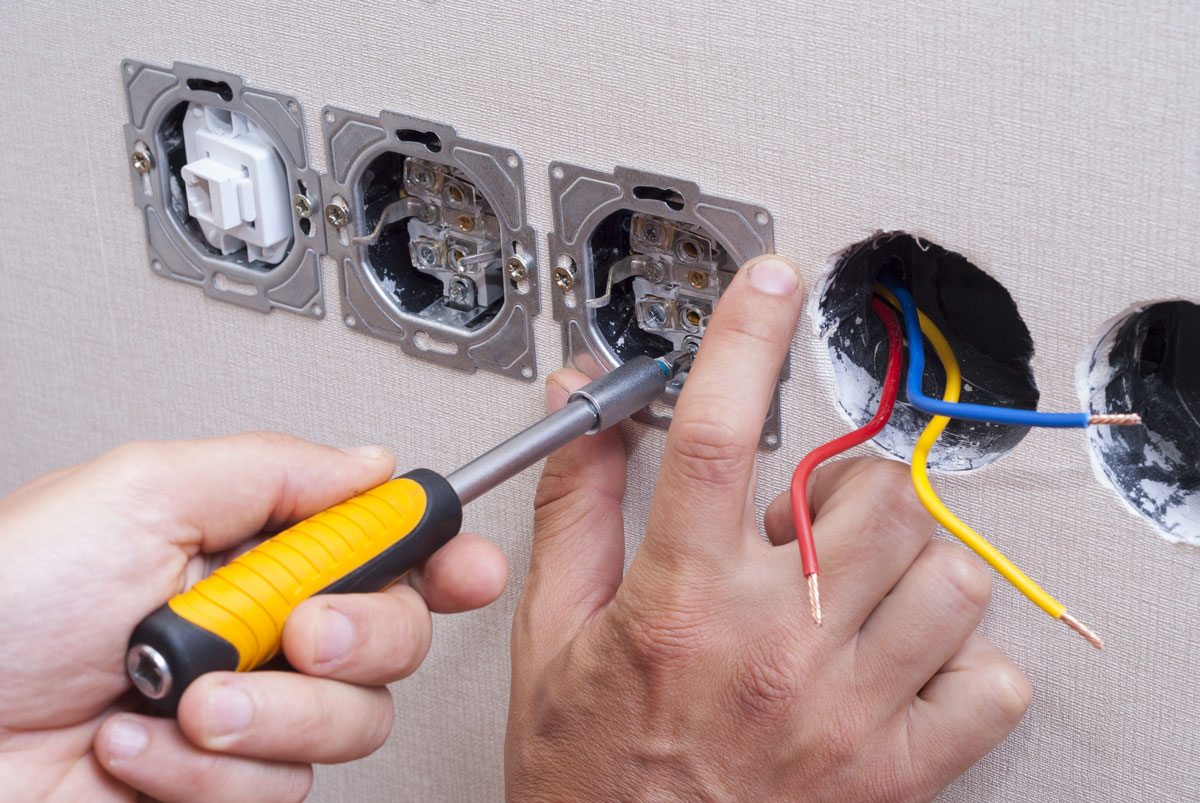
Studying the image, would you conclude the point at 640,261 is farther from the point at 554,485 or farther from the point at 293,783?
the point at 293,783

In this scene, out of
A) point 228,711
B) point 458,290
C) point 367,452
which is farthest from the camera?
point 458,290

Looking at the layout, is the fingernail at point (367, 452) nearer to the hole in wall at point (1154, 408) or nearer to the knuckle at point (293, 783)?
the knuckle at point (293, 783)

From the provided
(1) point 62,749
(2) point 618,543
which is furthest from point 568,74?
(1) point 62,749

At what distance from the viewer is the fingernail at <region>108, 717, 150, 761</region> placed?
19.3 inches

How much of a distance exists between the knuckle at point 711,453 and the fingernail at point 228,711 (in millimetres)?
197

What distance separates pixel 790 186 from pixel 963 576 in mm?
182

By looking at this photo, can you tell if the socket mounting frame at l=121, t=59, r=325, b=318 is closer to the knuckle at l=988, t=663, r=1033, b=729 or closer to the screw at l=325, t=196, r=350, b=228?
the screw at l=325, t=196, r=350, b=228

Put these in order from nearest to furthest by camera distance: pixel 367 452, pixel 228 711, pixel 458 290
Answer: pixel 228 711 < pixel 367 452 < pixel 458 290

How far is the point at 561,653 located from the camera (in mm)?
593

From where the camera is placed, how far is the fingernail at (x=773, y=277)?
0.53 meters

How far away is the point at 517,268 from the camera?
24.7 inches

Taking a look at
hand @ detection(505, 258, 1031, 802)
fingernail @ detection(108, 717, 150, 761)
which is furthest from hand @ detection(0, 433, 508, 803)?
hand @ detection(505, 258, 1031, 802)

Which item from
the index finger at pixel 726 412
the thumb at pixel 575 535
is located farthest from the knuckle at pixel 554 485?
the index finger at pixel 726 412

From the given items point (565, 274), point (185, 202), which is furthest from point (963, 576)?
point (185, 202)
